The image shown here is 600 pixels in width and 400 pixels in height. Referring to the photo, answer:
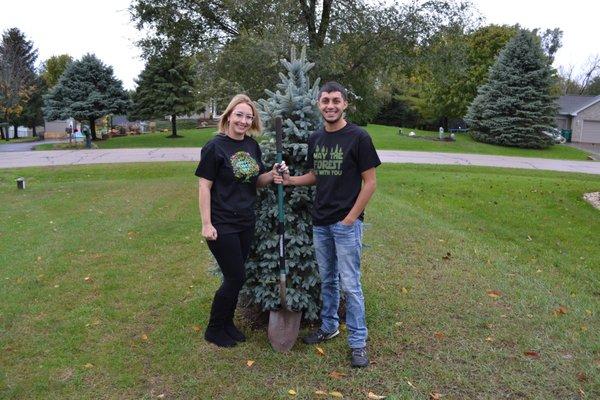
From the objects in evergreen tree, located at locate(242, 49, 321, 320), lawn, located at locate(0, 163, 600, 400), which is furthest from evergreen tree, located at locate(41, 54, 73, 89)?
evergreen tree, located at locate(242, 49, 321, 320)

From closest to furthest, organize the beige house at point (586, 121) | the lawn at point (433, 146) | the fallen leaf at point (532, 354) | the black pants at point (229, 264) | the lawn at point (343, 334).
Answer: the lawn at point (343, 334)
the black pants at point (229, 264)
the fallen leaf at point (532, 354)
the lawn at point (433, 146)
the beige house at point (586, 121)

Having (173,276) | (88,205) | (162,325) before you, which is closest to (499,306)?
(162,325)

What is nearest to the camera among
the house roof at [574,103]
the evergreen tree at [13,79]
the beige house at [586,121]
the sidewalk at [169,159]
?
the sidewalk at [169,159]

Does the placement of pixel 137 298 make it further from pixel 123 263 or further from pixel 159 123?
pixel 159 123

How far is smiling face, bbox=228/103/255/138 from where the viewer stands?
11.9ft

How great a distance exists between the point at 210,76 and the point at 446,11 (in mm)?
8267

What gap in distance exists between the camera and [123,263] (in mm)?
6422

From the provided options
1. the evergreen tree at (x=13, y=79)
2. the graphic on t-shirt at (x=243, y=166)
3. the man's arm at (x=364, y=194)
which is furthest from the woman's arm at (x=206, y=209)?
the evergreen tree at (x=13, y=79)

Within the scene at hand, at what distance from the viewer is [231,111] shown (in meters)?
3.67

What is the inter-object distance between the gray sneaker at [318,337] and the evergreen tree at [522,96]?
2876 cm

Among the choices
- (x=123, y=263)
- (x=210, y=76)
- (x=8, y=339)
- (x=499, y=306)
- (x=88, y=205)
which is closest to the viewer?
(x=8, y=339)

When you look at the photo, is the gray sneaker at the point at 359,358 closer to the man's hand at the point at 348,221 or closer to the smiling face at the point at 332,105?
the man's hand at the point at 348,221

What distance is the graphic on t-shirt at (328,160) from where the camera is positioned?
347cm

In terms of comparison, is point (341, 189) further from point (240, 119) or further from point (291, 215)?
point (240, 119)
